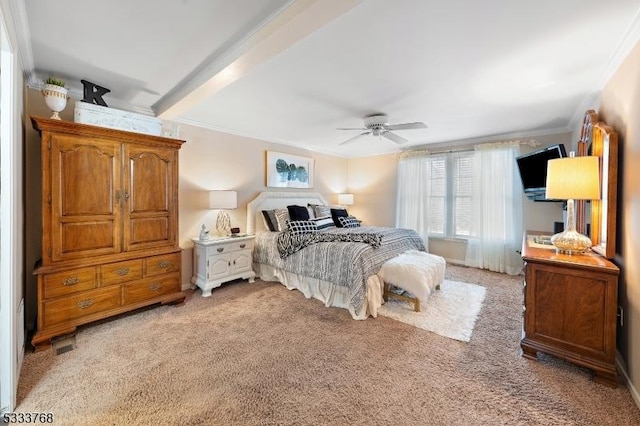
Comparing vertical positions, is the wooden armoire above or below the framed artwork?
below

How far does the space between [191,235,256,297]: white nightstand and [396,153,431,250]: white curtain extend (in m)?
3.30

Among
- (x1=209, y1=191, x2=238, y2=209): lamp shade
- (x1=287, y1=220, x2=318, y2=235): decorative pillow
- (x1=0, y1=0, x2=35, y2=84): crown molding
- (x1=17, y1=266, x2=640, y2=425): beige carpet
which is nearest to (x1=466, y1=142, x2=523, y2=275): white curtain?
(x1=17, y1=266, x2=640, y2=425): beige carpet

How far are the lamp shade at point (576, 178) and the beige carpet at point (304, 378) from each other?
1298 mm

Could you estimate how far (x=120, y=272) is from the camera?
2623mm

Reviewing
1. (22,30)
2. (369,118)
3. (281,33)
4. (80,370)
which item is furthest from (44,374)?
(369,118)

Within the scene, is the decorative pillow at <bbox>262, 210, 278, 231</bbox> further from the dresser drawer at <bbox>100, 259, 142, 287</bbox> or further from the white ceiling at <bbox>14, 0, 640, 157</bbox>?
the dresser drawer at <bbox>100, 259, 142, 287</bbox>

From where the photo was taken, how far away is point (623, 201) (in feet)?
6.22

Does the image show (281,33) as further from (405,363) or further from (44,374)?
(44,374)

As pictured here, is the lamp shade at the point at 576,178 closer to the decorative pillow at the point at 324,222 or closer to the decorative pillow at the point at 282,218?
the decorative pillow at the point at 324,222

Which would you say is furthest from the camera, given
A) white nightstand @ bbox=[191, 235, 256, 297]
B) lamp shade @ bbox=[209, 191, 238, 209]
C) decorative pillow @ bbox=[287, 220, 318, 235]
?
decorative pillow @ bbox=[287, 220, 318, 235]

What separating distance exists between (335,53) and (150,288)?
115 inches

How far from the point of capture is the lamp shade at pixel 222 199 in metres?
3.65

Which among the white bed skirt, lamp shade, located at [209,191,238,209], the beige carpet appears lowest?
the beige carpet

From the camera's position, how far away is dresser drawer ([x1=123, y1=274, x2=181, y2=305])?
2.68 metres
